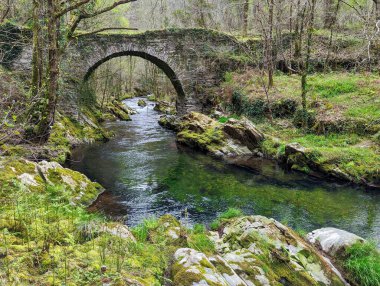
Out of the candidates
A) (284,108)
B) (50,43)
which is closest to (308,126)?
(284,108)

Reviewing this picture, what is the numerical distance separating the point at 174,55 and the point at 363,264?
1515cm

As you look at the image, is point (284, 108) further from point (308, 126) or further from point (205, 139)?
point (205, 139)

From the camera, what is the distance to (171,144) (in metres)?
14.9

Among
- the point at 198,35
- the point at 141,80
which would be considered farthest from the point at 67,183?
the point at 141,80

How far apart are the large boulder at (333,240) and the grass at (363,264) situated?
0.12m

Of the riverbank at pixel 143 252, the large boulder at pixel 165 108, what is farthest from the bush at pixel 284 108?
the large boulder at pixel 165 108

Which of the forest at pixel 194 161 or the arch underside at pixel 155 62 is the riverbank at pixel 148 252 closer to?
the forest at pixel 194 161

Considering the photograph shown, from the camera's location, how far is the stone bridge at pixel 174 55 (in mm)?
16484

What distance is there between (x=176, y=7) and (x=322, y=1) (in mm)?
11175

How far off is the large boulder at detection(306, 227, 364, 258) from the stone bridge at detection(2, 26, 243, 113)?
44.9ft

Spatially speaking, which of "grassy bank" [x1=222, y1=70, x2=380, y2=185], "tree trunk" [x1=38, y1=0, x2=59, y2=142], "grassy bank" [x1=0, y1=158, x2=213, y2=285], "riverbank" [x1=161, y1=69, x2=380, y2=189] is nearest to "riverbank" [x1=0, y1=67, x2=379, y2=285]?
"grassy bank" [x1=0, y1=158, x2=213, y2=285]

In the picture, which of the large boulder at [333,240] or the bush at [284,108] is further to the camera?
the bush at [284,108]

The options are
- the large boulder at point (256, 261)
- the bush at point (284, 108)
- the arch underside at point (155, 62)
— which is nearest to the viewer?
the large boulder at point (256, 261)

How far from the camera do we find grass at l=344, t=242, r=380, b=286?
4539 millimetres
